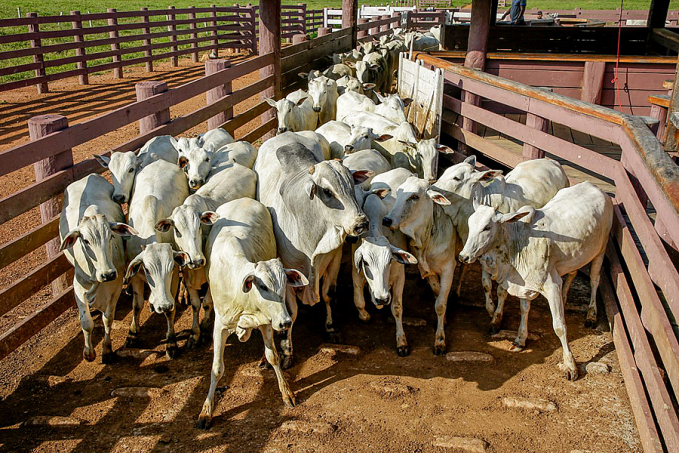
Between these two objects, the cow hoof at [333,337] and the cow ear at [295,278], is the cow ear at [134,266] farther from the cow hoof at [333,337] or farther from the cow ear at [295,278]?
the cow hoof at [333,337]

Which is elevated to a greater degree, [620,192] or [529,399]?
[620,192]

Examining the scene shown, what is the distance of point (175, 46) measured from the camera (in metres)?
21.4

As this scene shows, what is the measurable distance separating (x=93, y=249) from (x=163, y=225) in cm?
58

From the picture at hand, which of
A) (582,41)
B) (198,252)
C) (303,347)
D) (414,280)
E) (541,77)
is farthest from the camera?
(582,41)

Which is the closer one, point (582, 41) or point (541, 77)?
point (541, 77)

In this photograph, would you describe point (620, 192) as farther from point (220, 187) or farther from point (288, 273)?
point (220, 187)

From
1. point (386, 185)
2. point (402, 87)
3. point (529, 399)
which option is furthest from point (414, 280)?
→ point (402, 87)

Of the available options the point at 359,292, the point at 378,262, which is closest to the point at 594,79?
the point at 359,292

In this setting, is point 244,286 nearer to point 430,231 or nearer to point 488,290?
point 430,231

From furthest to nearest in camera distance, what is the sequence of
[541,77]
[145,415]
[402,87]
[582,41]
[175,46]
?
[175,46]
[582,41]
[402,87]
[541,77]
[145,415]

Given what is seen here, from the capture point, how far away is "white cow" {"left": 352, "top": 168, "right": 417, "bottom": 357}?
5.10 m

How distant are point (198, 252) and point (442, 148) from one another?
11.1 feet

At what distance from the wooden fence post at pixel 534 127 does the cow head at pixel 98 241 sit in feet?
14.8

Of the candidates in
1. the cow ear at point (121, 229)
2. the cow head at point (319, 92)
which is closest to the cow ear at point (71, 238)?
the cow ear at point (121, 229)
